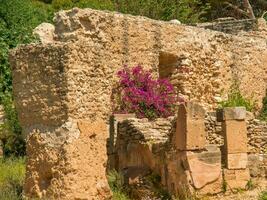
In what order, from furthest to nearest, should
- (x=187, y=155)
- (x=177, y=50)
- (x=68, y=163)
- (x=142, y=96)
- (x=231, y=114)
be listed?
(x=177, y=50) < (x=142, y=96) < (x=231, y=114) < (x=187, y=155) < (x=68, y=163)

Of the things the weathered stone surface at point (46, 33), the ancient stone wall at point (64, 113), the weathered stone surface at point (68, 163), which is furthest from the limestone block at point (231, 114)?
the weathered stone surface at point (46, 33)

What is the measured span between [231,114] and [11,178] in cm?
378

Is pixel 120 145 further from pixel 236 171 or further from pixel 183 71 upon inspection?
pixel 183 71

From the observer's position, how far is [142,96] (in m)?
13.4

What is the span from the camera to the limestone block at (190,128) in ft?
32.1

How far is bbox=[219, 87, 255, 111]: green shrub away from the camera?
49.0ft

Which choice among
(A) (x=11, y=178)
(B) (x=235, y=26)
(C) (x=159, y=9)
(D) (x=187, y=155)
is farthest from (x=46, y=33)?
(C) (x=159, y=9)

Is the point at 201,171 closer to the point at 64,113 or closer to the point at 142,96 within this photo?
the point at 64,113

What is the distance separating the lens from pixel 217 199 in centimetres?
1001

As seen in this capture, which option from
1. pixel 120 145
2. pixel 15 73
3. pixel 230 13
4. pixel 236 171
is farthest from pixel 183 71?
pixel 230 13

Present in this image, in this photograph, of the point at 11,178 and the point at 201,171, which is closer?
the point at 201,171

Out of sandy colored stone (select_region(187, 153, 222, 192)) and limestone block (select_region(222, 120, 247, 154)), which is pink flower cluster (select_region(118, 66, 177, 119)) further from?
sandy colored stone (select_region(187, 153, 222, 192))

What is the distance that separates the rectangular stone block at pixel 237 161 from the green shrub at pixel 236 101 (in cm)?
437

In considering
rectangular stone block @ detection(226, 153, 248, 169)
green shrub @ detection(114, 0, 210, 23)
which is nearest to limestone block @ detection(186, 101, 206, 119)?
rectangular stone block @ detection(226, 153, 248, 169)
